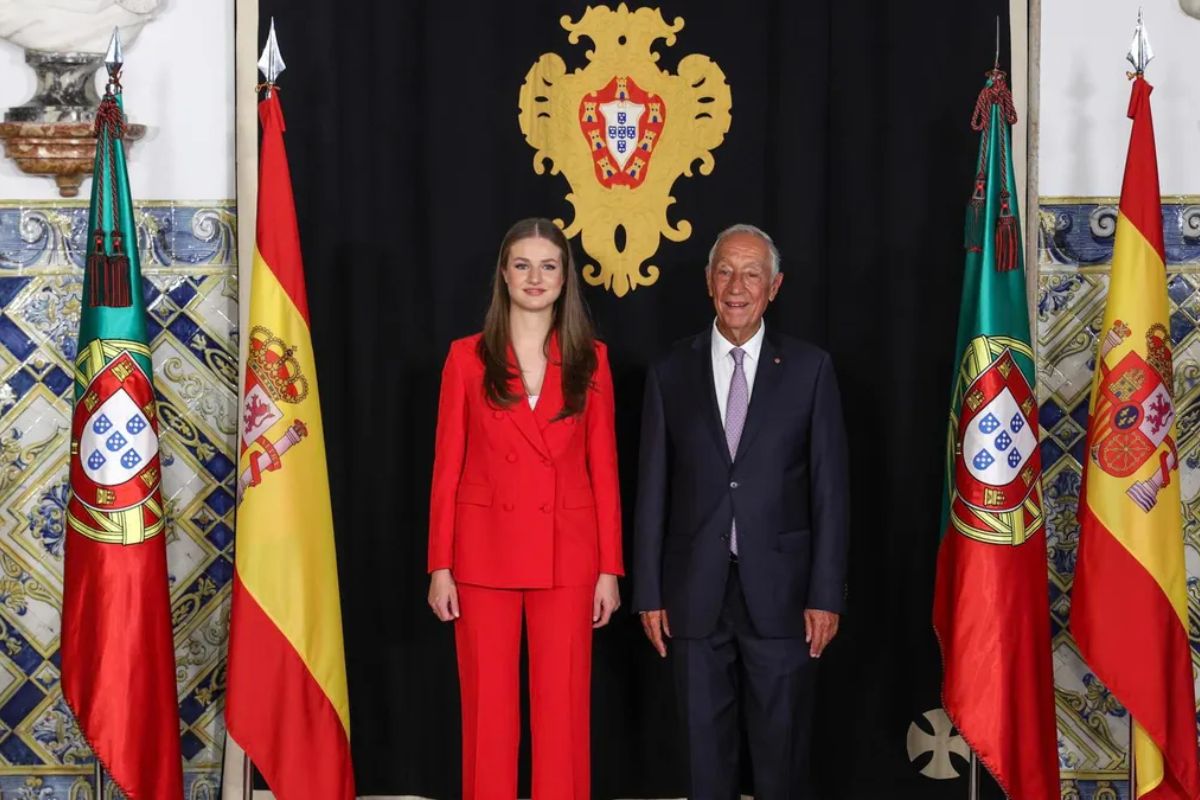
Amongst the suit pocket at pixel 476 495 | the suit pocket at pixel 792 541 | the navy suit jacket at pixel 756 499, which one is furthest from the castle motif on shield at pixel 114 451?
the suit pocket at pixel 792 541


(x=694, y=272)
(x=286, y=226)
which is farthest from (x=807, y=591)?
(x=286, y=226)

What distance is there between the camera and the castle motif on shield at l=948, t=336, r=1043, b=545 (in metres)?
3.11

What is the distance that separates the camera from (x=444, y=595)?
9.97 ft

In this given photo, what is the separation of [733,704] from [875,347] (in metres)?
1.12

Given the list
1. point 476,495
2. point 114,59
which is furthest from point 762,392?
point 114,59

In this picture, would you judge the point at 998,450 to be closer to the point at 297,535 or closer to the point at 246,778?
the point at 297,535

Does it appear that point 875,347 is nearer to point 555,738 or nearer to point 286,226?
point 555,738

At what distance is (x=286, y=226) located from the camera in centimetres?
321

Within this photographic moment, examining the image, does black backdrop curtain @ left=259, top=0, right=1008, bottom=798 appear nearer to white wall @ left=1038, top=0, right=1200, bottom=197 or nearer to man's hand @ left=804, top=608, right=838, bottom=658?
white wall @ left=1038, top=0, right=1200, bottom=197

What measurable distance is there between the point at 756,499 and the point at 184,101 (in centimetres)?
194

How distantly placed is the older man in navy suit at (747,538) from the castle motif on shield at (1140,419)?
0.69 meters

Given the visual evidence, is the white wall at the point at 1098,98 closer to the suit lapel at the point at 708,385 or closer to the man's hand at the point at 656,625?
the suit lapel at the point at 708,385

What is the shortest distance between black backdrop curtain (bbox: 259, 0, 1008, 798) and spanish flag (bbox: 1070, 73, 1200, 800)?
1.62 ft

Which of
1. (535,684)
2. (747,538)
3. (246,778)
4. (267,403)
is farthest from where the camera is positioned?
(246,778)
